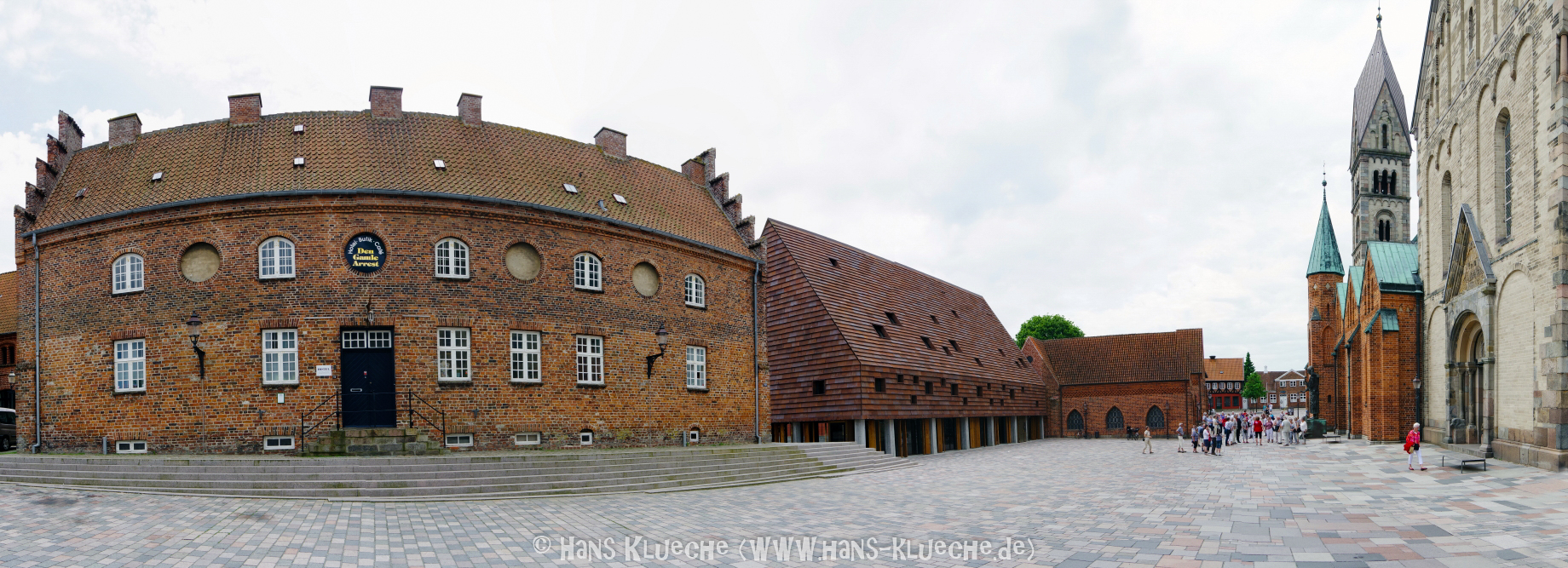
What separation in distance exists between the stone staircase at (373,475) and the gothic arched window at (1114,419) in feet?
146

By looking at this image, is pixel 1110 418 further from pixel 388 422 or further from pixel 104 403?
pixel 104 403

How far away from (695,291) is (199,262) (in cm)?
1249

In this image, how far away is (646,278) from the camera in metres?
24.8

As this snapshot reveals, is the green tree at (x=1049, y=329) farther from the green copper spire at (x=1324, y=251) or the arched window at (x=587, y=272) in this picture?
the arched window at (x=587, y=272)

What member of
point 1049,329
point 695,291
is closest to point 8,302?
point 695,291

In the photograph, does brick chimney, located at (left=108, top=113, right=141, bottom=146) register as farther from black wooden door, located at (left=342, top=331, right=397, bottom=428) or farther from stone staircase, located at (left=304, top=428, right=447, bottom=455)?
stone staircase, located at (left=304, top=428, right=447, bottom=455)

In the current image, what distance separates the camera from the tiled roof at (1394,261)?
1454 inches

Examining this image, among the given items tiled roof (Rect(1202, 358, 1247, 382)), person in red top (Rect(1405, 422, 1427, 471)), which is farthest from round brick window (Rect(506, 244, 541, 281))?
tiled roof (Rect(1202, 358, 1247, 382))

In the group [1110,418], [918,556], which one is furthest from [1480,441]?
[1110,418]

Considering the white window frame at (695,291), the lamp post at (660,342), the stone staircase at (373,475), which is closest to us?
the stone staircase at (373,475)

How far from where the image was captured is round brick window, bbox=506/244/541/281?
71.9 ft

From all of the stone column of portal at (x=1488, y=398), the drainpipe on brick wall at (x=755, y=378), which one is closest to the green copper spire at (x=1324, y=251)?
the stone column of portal at (x=1488, y=398)

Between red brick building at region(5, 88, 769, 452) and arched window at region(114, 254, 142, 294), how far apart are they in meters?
0.05

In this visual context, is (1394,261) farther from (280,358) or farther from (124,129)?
(124,129)
